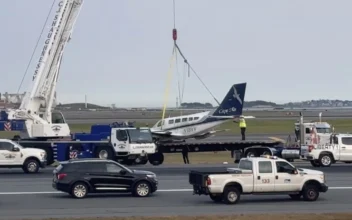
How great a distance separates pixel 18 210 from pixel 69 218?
10.6 feet

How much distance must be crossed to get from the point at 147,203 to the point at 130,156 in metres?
17.3

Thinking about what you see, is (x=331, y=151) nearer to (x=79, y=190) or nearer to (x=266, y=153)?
(x=266, y=153)

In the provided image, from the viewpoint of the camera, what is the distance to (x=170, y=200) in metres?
29.8

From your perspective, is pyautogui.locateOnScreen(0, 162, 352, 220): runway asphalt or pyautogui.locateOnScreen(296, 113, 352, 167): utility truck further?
pyautogui.locateOnScreen(296, 113, 352, 167): utility truck

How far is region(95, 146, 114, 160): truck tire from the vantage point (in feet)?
151

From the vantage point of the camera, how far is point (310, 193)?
29562mm

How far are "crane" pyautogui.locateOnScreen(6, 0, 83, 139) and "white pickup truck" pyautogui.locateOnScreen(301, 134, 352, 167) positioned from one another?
49.3 feet

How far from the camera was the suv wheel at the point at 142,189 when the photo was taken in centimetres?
3086

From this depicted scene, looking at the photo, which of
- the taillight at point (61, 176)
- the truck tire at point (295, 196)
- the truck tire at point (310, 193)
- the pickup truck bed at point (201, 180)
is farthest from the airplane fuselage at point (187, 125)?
the truck tire at point (310, 193)

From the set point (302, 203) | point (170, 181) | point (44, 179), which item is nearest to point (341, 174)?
point (170, 181)

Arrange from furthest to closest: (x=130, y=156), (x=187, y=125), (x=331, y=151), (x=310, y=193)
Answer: (x=187, y=125)
(x=130, y=156)
(x=331, y=151)
(x=310, y=193)

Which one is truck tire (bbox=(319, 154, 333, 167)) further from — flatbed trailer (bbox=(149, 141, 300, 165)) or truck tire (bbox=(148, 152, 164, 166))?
truck tire (bbox=(148, 152, 164, 166))

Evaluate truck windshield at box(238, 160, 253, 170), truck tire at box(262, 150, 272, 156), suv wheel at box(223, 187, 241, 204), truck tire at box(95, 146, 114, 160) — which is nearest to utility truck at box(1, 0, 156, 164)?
truck tire at box(95, 146, 114, 160)

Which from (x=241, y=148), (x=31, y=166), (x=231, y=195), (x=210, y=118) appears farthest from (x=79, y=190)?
(x=210, y=118)
